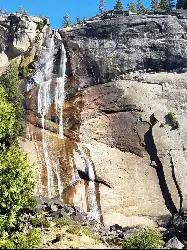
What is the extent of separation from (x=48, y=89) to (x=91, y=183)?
1352 centimetres

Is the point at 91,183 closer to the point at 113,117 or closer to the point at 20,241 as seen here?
the point at 113,117

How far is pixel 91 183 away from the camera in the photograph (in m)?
51.9

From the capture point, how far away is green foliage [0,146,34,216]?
3641cm

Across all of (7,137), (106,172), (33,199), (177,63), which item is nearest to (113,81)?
(177,63)

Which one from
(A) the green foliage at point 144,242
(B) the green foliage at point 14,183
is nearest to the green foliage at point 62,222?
(B) the green foliage at point 14,183

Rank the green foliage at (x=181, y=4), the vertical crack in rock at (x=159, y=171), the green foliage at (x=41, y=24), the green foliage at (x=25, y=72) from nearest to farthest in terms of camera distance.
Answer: the vertical crack in rock at (x=159, y=171) → the green foliage at (x=25, y=72) → the green foliage at (x=41, y=24) → the green foliage at (x=181, y=4)

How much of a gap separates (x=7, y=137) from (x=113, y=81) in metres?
19.2

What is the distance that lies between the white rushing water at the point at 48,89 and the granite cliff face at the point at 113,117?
11cm

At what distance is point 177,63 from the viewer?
64.1 metres

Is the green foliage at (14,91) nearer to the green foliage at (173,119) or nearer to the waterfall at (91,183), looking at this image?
the waterfall at (91,183)

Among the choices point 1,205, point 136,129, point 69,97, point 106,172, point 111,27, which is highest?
point 111,27

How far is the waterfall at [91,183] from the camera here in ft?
164

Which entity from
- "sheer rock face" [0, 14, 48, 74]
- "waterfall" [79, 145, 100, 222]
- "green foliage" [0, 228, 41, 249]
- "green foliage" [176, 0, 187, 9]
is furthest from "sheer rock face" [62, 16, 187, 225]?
"green foliage" [176, 0, 187, 9]

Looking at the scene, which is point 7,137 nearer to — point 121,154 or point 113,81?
point 121,154
